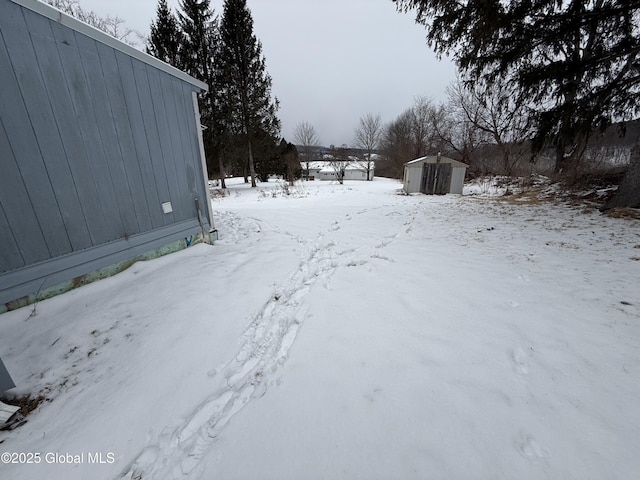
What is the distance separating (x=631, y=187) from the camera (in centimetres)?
483

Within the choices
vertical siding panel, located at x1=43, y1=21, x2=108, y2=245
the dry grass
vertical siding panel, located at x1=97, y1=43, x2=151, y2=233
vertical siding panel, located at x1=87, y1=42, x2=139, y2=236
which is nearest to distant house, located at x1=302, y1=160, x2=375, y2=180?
the dry grass

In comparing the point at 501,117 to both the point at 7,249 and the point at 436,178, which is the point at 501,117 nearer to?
the point at 436,178

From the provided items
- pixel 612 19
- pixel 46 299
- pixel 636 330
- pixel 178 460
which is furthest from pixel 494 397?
pixel 612 19

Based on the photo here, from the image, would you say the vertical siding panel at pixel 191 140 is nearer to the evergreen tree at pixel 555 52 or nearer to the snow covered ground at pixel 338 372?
the snow covered ground at pixel 338 372

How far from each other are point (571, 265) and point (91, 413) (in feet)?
17.0

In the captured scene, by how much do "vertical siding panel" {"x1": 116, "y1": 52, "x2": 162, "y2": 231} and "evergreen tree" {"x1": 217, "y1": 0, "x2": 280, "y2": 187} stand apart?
1483 centimetres

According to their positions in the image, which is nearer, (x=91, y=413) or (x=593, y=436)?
(x=593, y=436)

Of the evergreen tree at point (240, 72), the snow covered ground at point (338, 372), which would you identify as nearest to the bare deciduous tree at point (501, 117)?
the snow covered ground at point (338, 372)

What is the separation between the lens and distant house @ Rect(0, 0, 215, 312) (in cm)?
208

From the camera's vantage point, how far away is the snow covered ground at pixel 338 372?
1.23 m

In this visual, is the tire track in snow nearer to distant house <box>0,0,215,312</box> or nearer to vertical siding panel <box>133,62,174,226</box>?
distant house <box>0,0,215,312</box>

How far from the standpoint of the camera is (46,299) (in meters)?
2.31

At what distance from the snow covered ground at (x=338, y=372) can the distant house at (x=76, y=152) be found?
379 mm

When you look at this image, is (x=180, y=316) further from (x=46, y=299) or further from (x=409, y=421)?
(x=409, y=421)
